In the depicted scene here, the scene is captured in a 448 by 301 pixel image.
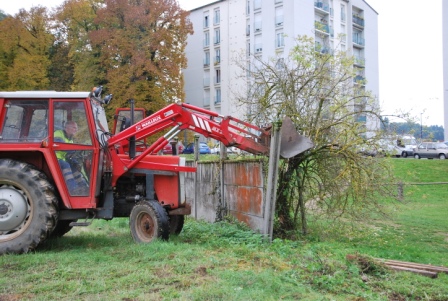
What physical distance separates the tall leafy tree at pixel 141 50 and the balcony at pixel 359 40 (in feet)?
90.9

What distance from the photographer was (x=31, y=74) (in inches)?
1369

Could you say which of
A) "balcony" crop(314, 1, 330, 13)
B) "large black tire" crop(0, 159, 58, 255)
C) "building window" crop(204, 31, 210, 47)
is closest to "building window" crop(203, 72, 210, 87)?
"building window" crop(204, 31, 210, 47)

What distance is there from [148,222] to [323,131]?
385 cm

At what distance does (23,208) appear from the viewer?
7930mm

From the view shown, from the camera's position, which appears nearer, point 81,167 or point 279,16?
point 81,167

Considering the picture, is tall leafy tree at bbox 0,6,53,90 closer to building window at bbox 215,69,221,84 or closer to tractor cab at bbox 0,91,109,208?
building window at bbox 215,69,221,84

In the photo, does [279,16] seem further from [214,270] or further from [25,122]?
[214,270]

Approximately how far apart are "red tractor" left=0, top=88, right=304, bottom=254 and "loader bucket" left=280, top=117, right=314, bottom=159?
0.35 metres

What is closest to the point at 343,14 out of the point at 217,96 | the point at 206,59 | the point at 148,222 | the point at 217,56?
the point at 217,56

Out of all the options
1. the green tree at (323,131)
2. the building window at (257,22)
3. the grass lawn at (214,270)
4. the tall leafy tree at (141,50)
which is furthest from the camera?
the building window at (257,22)

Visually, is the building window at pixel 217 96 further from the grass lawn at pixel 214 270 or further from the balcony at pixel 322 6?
the grass lawn at pixel 214 270

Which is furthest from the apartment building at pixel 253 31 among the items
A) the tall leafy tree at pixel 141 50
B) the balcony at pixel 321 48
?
the balcony at pixel 321 48

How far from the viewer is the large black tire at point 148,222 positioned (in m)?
8.47

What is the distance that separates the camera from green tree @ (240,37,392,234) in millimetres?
9680
